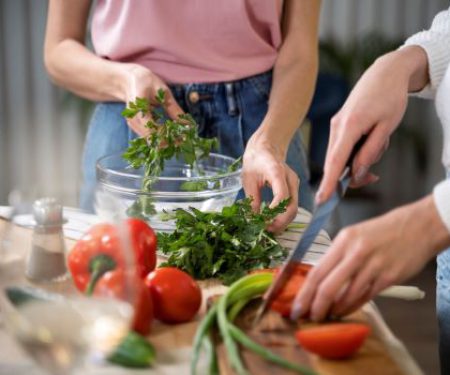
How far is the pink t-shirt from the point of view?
1775mm

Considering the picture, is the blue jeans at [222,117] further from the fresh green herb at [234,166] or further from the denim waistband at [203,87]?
the fresh green herb at [234,166]

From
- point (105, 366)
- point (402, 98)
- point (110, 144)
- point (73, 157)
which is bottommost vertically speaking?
point (73, 157)

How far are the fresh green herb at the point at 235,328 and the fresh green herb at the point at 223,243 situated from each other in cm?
13

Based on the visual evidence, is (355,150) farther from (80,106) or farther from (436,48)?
(80,106)

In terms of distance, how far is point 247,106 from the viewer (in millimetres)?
1852

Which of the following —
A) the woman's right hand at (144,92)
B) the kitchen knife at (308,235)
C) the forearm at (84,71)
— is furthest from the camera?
the forearm at (84,71)

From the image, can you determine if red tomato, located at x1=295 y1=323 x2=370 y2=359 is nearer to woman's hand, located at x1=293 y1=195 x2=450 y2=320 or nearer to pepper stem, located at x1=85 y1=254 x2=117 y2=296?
woman's hand, located at x1=293 y1=195 x2=450 y2=320

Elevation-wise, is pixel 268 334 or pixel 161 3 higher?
pixel 161 3

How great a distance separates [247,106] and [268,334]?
0.89 metres

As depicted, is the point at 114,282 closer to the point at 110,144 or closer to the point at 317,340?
the point at 317,340

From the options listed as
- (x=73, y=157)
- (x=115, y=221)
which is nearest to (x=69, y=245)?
(x=115, y=221)

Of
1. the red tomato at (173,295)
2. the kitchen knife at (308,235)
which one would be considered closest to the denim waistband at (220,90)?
the kitchen knife at (308,235)

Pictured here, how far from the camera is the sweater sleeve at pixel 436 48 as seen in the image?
134cm

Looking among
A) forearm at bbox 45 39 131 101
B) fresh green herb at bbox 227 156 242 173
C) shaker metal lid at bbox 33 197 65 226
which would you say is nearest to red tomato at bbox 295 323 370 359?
shaker metal lid at bbox 33 197 65 226
